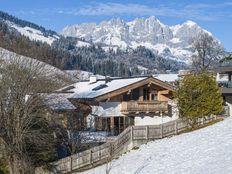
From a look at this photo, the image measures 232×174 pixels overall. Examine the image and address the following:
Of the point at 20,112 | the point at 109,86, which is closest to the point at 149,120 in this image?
the point at 109,86

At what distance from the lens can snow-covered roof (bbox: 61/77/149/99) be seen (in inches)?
1833

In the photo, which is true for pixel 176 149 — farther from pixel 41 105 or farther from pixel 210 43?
pixel 210 43

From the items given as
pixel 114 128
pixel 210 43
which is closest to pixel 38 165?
pixel 114 128

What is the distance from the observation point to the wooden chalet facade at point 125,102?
45.8 m

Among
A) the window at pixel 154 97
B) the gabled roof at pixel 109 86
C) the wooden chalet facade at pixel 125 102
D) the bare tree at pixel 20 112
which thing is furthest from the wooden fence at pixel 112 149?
the window at pixel 154 97

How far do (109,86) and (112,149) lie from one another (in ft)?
51.5

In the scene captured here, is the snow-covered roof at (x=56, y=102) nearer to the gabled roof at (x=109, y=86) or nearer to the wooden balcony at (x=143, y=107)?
the gabled roof at (x=109, y=86)

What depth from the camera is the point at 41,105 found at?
34.4m

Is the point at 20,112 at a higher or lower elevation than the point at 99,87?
lower

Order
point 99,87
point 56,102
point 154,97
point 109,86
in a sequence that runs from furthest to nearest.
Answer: point 154,97
point 99,87
point 109,86
point 56,102

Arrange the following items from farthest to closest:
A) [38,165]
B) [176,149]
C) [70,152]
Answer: [70,152] < [38,165] < [176,149]

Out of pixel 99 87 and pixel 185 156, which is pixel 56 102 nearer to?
pixel 99 87

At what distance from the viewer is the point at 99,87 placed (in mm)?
49281

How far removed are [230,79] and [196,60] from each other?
76.1 feet
